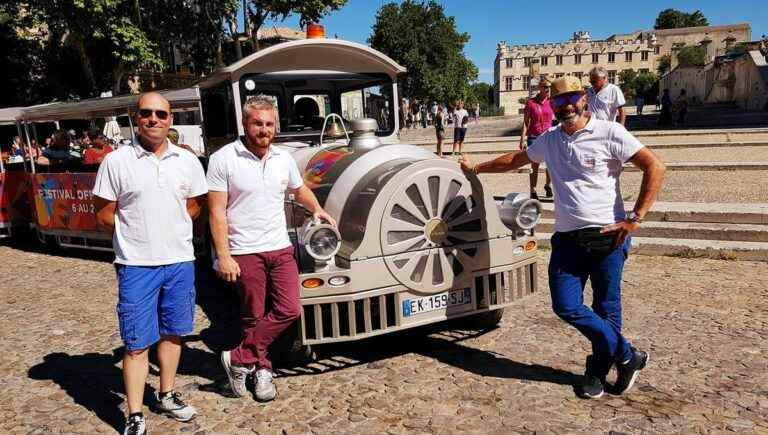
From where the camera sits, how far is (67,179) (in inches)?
334

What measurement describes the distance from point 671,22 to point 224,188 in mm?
126017

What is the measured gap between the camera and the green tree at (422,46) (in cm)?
5031

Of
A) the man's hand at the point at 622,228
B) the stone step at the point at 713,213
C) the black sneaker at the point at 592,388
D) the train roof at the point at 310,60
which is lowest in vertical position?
the black sneaker at the point at 592,388

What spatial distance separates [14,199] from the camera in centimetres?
1018

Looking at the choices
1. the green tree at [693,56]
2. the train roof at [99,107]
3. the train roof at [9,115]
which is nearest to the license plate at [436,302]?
the train roof at [99,107]

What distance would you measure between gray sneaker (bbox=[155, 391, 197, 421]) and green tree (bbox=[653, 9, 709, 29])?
125 m

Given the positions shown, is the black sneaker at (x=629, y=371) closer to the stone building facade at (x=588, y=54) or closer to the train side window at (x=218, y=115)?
the train side window at (x=218, y=115)

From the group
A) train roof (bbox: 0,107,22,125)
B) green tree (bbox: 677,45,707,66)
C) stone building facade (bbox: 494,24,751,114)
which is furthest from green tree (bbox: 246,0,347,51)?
stone building facade (bbox: 494,24,751,114)

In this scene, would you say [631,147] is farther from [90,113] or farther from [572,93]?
[90,113]

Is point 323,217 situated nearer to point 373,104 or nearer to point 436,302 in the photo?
point 436,302

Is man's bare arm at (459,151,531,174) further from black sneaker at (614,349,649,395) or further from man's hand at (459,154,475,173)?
black sneaker at (614,349,649,395)

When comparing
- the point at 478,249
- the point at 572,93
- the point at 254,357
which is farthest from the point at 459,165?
the point at 254,357

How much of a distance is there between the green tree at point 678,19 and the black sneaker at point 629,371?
12325 cm

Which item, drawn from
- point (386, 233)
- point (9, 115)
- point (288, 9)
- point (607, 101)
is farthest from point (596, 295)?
point (288, 9)
